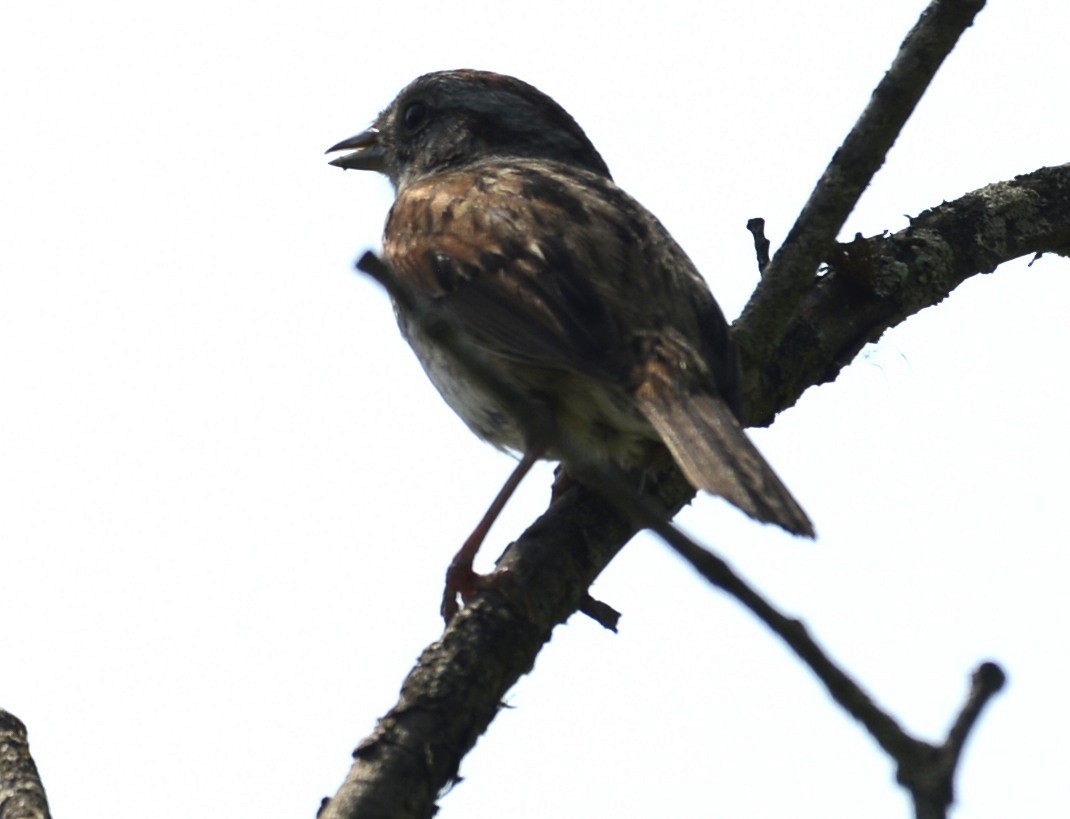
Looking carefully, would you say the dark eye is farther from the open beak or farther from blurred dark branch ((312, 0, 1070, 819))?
blurred dark branch ((312, 0, 1070, 819))

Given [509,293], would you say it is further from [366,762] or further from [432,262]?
[366,762]

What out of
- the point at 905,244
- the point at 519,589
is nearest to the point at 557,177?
the point at 905,244

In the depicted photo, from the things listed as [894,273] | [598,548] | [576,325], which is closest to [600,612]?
[598,548]

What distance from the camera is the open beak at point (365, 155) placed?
287 inches

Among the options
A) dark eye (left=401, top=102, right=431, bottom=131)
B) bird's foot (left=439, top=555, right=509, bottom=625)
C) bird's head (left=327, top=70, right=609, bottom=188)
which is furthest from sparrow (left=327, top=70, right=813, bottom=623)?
dark eye (left=401, top=102, right=431, bottom=131)

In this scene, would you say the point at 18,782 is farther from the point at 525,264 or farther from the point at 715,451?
the point at 525,264

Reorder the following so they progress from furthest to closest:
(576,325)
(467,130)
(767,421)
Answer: (467,130)
(767,421)
(576,325)

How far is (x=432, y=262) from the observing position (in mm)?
5453

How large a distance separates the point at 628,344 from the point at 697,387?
0.32 meters

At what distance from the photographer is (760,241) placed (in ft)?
16.3

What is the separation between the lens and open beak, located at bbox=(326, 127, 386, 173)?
729cm

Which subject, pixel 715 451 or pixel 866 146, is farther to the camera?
pixel 866 146

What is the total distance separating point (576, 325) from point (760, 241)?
2.18 ft

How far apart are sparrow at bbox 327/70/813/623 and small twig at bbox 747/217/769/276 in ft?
0.67
